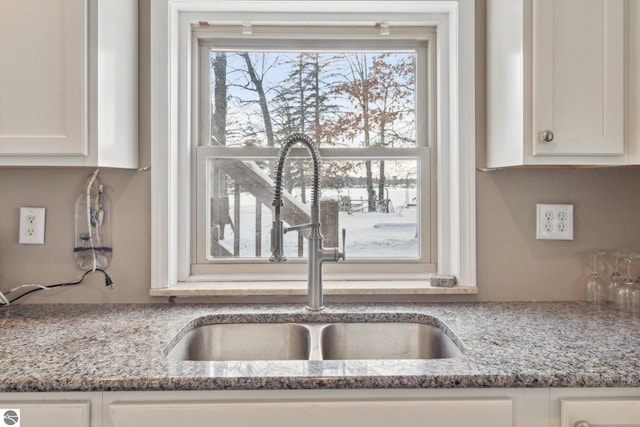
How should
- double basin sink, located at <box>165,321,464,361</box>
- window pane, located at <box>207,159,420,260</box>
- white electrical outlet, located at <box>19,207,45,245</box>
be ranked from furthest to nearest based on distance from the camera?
1. window pane, located at <box>207,159,420,260</box>
2. white electrical outlet, located at <box>19,207,45,245</box>
3. double basin sink, located at <box>165,321,464,361</box>

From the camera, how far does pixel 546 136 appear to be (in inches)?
48.2

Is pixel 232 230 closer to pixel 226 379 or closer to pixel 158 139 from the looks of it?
pixel 158 139

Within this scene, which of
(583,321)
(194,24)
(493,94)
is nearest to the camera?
(583,321)

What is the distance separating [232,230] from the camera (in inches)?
67.2

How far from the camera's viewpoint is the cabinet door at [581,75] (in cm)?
123

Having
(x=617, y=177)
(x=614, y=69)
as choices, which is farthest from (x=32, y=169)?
(x=617, y=177)

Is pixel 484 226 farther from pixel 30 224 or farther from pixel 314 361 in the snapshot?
pixel 30 224

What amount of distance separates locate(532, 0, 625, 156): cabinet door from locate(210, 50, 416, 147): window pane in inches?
22.4

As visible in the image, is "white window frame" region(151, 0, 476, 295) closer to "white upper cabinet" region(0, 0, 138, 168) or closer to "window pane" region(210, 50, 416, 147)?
"window pane" region(210, 50, 416, 147)

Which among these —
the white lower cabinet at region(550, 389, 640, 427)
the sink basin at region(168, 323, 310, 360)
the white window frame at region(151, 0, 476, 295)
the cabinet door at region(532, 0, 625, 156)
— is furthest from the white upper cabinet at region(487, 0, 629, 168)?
the sink basin at region(168, 323, 310, 360)

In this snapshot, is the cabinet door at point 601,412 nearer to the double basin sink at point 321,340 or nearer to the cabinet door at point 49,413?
the double basin sink at point 321,340

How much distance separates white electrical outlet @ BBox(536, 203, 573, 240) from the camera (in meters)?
1.53

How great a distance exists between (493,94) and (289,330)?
1.02 metres

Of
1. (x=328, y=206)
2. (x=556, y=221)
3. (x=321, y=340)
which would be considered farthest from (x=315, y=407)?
(x=556, y=221)
